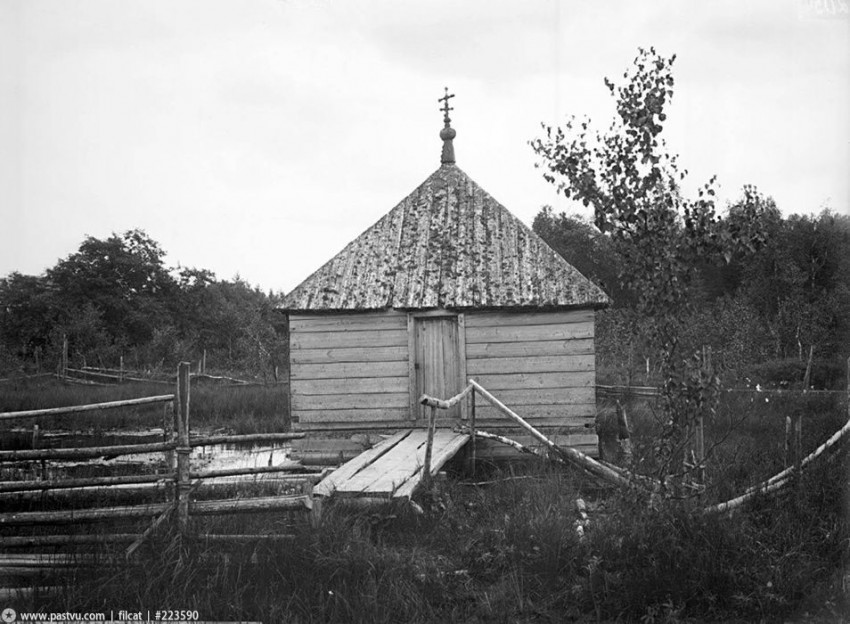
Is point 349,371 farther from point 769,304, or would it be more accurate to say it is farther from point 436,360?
point 769,304

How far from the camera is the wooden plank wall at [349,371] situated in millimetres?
10664

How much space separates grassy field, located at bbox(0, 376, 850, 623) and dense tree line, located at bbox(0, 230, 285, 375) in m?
22.6

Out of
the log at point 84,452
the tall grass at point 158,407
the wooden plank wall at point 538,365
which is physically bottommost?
the tall grass at point 158,407

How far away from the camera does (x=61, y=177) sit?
10.3 metres

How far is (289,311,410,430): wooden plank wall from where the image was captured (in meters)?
10.7

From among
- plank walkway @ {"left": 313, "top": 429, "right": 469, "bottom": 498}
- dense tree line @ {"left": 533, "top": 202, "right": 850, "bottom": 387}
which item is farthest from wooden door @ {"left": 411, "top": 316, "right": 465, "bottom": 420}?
dense tree line @ {"left": 533, "top": 202, "right": 850, "bottom": 387}

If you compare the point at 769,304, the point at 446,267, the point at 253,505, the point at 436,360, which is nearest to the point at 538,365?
the point at 436,360

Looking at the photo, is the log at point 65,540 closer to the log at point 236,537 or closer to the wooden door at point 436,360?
the log at point 236,537

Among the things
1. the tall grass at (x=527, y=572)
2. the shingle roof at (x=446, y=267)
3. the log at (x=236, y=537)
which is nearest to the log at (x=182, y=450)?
the tall grass at (x=527, y=572)

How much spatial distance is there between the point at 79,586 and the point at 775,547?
5.18 meters

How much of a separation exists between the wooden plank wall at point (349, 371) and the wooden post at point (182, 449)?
5119 millimetres

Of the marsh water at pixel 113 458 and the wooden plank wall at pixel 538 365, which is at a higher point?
the wooden plank wall at pixel 538 365

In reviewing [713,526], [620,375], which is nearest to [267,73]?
[713,526]

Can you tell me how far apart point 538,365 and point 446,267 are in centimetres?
Answer: 234
